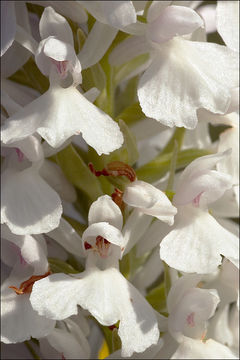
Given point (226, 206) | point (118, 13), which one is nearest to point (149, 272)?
point (226, 206)

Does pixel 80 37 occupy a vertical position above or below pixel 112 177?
above

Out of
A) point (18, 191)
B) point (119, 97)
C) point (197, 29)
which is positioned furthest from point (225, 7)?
point (18, 191)

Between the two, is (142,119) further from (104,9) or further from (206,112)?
(104,9)

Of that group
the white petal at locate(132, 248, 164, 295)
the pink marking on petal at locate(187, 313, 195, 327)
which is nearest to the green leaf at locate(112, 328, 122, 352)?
the pink marking on petal at locate(187, 313, 195, 327)

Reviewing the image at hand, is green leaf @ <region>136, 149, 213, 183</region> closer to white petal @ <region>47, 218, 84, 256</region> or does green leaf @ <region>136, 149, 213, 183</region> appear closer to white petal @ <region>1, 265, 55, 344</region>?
white petal @ <region>47, 218, 84, 256</region>

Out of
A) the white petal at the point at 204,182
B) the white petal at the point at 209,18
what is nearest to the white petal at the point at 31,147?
the white petal at the point at 204,182

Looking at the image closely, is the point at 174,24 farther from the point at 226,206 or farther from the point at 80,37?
the point at 226,206

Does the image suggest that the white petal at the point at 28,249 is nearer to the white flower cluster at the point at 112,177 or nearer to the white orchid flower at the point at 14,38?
the white flower cluster at the point at 112,177
